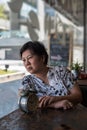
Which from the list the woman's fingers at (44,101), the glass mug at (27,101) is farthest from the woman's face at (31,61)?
the glass mug at (27,101)

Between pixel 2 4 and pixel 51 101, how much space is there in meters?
1.51

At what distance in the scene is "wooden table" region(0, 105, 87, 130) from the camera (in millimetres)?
1272

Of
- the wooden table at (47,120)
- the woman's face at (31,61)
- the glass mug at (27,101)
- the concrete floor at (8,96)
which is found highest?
the woman's face at (31,61)

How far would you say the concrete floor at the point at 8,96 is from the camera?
2.69 meters

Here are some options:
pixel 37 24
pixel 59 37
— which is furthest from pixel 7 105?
pixel 59 37

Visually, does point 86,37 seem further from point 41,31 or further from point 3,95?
point 3,95

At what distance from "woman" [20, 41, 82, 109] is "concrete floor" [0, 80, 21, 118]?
0.86m

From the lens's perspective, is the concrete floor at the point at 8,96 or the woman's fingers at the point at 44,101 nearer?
the woman's fingers at the point at 44,101

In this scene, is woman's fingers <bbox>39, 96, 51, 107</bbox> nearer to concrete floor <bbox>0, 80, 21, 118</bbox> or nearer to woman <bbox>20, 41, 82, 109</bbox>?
woman <bbox>20, 41, 82, 109</bbox>

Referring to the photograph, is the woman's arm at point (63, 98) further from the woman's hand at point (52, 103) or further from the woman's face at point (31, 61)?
the woman's face at point (31, 61)

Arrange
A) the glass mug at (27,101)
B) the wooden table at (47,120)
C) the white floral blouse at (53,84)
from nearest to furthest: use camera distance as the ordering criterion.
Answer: the wooden table at (47,120) < the glass mug at (27,101) < the white floral blouse at (53,84)

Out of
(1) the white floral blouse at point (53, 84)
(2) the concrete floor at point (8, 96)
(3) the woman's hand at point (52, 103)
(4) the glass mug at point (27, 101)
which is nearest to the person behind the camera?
(4) the glass mug at point (27, 101)

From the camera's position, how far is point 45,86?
5.95 feet

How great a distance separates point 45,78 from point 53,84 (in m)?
0.07
